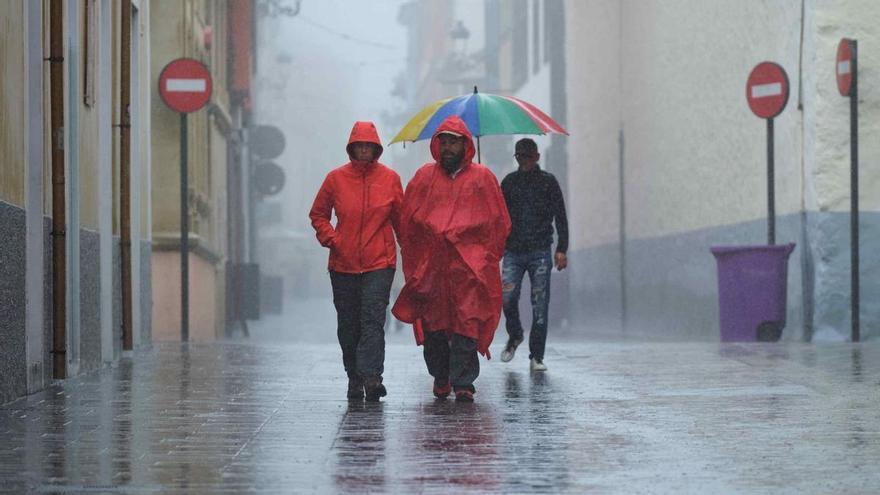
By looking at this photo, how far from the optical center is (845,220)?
18172 mm

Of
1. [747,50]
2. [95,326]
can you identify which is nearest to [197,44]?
[747,50]

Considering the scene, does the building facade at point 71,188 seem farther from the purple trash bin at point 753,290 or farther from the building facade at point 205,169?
the purple trash bin at point 753,290

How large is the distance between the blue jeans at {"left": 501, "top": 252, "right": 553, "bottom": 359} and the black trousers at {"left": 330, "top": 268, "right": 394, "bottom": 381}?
2270mm

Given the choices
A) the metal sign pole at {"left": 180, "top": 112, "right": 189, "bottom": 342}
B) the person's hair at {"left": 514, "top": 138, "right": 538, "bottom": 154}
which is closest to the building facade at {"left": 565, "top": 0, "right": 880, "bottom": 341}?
the person's hair at {"left": 514, "top": 138, "right": 538, "bottom": 154}

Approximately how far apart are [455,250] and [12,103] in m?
2.68

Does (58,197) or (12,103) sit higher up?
(12,103)

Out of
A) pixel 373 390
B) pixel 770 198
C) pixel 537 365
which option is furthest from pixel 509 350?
pixel 770 198

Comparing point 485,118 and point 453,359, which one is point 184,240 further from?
point 453,359

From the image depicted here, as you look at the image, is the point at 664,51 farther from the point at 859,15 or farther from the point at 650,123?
the point at 859,15

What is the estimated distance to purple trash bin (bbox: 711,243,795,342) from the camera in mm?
18031

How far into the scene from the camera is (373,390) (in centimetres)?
1054

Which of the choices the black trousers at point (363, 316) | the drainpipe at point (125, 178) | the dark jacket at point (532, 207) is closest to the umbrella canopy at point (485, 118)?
the dark jacket at point (532, 207)

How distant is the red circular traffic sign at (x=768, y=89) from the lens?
18469 millimetres

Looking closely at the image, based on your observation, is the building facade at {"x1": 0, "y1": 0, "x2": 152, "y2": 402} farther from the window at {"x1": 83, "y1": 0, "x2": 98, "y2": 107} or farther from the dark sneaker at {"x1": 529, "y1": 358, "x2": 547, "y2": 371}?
the dark sneaker at {"x1": 529, "y1": 358, "x2": 547, "y2": 371}
